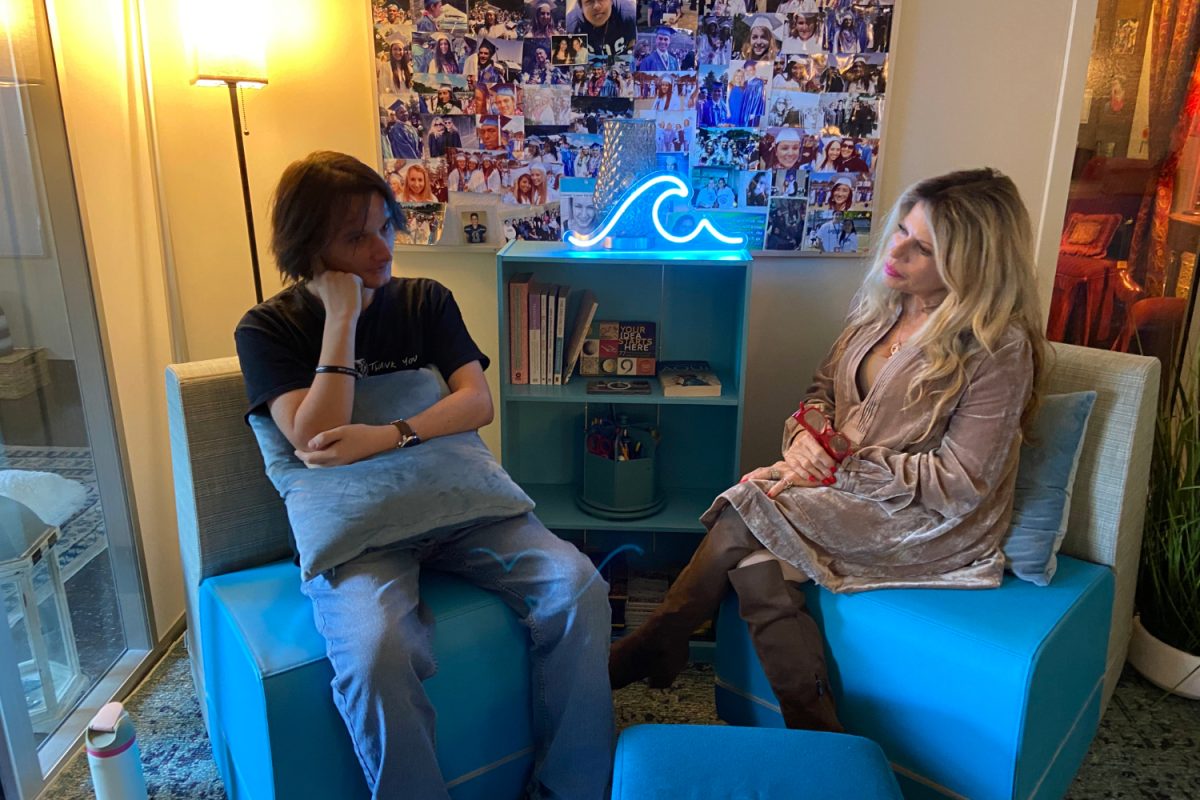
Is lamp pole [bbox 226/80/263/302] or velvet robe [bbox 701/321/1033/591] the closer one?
velvet robe [bbox 701/321/1033/591]

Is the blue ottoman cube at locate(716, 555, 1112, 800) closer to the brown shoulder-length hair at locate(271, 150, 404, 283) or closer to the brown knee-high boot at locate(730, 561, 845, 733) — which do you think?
the brown knee-high boot at locate(730, 561, 845, 733)

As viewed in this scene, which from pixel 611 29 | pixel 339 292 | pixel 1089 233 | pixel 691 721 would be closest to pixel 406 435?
pixel 339 292

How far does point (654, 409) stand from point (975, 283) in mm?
972

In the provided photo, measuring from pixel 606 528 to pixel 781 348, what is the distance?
0.69 m

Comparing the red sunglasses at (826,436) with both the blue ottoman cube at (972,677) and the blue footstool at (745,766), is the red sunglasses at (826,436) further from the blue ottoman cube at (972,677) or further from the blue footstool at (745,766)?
the blue footstool at (745,766)

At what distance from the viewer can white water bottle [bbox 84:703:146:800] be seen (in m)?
1.44

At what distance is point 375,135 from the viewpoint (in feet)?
7.29

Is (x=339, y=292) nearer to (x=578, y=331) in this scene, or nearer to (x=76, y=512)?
(x=578, y=331)

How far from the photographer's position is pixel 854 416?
1768mm

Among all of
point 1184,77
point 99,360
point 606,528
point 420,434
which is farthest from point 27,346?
point 1184,77

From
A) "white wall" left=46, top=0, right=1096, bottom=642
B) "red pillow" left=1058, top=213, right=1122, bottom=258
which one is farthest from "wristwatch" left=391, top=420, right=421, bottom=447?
"red pillow" left=1058, top=213, right=1122, bottom=258

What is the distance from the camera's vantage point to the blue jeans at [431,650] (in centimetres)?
134

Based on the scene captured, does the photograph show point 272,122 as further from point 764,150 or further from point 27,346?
A: point 764,150

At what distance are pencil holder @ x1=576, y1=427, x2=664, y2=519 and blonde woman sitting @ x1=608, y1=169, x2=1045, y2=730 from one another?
0.47 meters
